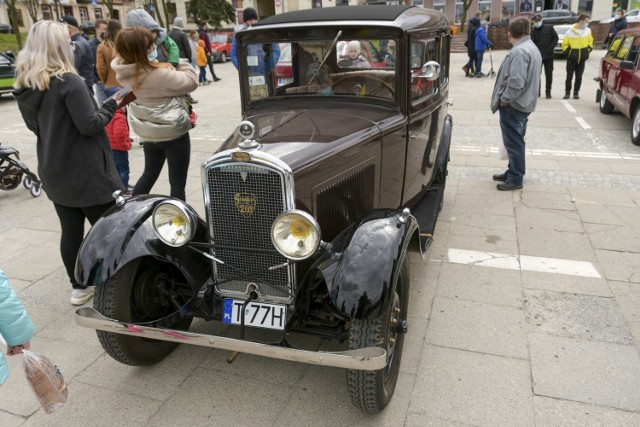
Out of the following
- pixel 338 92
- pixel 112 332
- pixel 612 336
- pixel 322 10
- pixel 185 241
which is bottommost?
pixel 612 336

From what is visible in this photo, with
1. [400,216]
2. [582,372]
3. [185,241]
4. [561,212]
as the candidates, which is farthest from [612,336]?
[185,241]

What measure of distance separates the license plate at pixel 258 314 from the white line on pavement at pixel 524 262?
213 cm

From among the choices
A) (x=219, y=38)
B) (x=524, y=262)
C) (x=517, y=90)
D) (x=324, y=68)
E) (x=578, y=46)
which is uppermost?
(x=324, y=68)

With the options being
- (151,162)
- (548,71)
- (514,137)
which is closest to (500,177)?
(514,137)

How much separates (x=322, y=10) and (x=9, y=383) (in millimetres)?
3374

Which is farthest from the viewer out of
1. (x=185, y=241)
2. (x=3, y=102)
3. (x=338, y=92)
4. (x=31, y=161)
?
(x=3, y=102)

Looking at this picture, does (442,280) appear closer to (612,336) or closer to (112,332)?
(612,336)

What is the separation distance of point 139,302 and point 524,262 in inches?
121

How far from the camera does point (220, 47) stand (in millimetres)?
24062

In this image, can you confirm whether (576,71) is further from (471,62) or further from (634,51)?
(471,62)

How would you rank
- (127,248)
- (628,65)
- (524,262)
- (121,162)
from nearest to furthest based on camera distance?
1. (127,248)
2. (524,262)
3. (121,162)
4. (628,65)

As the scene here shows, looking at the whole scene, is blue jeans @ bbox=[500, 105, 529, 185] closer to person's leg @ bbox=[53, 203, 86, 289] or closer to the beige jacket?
the beige jacket

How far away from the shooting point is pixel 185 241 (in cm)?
283

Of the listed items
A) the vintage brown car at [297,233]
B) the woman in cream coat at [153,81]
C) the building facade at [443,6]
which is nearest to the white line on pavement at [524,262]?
the vintage brown car at [297,233]
